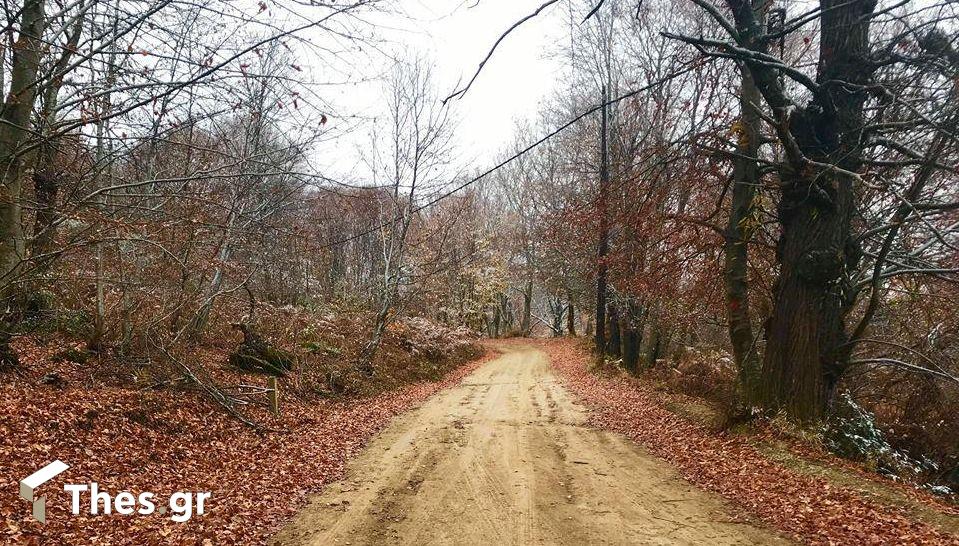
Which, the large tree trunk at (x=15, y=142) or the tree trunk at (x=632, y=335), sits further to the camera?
the tree trunk at (x=632, y=335)

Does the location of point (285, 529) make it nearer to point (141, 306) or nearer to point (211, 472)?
point (211, 472)

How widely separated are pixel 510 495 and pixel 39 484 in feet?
14.4

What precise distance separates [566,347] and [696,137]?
2354 centimetres

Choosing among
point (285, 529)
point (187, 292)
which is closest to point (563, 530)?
point (285, 529)

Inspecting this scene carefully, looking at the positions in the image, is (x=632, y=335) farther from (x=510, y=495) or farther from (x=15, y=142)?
(x=15, y=142)

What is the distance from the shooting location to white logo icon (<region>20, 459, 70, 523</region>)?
4.32m

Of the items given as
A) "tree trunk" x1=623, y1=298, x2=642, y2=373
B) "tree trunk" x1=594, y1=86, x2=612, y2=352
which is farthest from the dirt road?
"tree trunk" x1=623, y1=298, x2=642, y2=373

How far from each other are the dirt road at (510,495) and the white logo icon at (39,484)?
188 centimetres

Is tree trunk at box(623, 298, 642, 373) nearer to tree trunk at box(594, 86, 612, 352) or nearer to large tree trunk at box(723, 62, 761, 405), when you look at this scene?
tree trunk at box(594, 86, 612, 352)

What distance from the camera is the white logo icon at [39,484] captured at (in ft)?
14.2

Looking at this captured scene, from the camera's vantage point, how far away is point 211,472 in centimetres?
639

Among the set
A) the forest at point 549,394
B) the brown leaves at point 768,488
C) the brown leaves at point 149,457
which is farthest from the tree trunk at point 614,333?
the brown leaves at point 149,457

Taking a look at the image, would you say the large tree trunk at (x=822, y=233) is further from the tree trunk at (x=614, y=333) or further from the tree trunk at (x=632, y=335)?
the tree trunk at (x=614, y=333)

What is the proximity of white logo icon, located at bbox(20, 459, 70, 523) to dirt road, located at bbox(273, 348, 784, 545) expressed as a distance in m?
1.88
